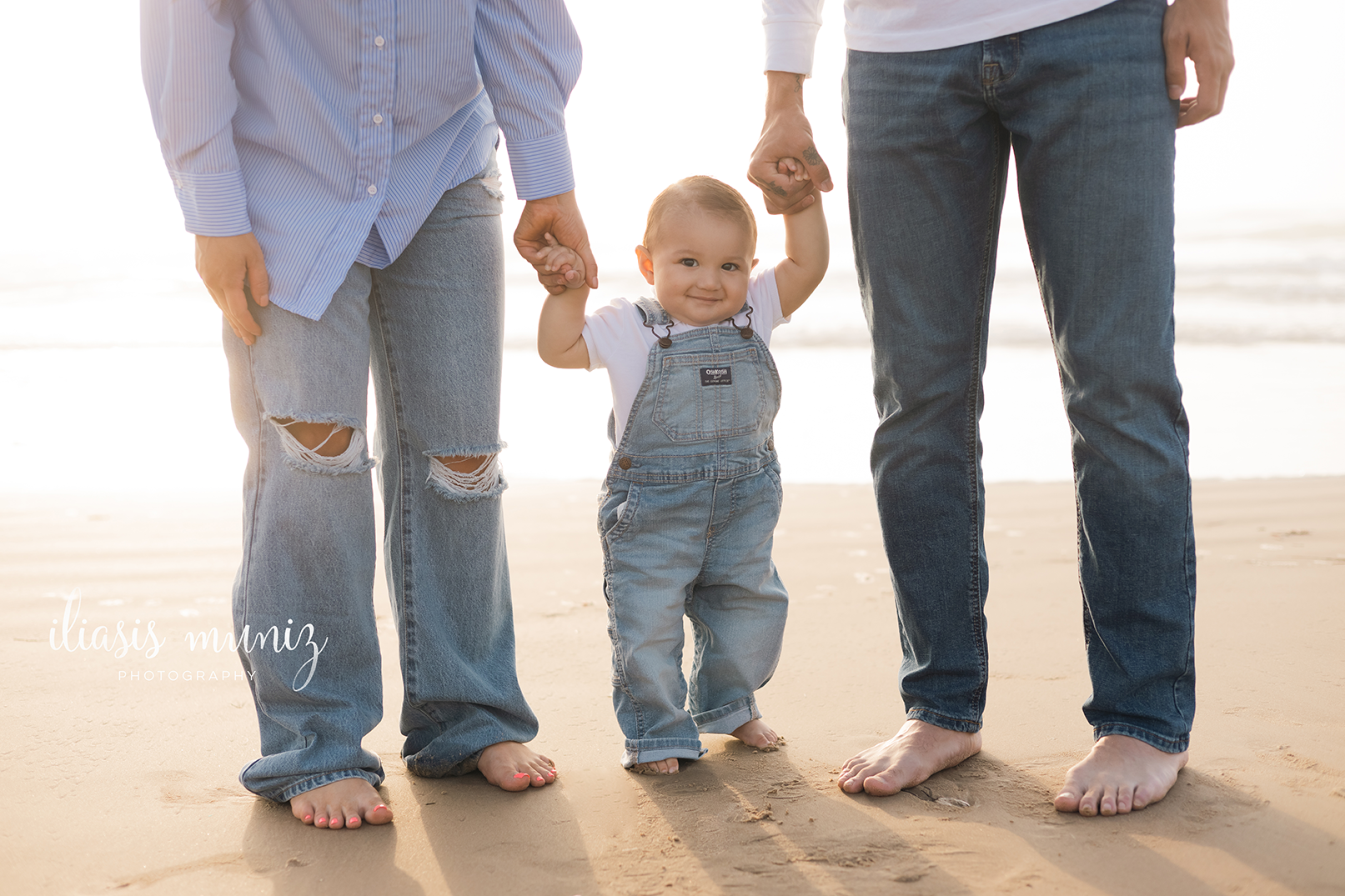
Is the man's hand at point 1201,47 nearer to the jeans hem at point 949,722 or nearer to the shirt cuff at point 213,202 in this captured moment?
the jeans hem at point 949,722

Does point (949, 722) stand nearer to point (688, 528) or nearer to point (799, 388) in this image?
point (688, 528)

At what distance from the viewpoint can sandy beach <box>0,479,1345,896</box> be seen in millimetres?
1600

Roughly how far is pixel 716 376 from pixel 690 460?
0.55 ft

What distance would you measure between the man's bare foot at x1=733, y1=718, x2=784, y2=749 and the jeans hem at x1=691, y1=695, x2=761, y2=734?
0.05 feet

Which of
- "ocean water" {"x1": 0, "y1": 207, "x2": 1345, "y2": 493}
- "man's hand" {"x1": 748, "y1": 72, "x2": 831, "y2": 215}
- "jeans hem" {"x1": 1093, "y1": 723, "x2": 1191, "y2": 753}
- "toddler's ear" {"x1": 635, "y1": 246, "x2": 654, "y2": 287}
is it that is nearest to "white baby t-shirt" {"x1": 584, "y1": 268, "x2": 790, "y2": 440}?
"toddler's ear" {"x1": 635, "y1": 246, "x2": 654, "y2": 287}

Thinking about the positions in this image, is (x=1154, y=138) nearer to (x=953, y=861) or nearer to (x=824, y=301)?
(x=953, y=861)

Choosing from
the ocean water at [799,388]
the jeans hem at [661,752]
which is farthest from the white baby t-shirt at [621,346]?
the ocean water at [799,388]

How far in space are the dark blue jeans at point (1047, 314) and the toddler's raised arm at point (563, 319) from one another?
1.73 feet

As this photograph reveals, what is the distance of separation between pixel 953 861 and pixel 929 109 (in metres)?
1.22

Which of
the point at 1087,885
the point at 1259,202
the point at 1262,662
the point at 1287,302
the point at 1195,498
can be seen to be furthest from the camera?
the point at 1259,202

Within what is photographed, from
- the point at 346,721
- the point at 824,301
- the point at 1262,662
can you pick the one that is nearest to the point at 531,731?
the point at 346,721

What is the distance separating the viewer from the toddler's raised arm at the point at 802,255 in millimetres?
2115

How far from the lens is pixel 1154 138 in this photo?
1752 mm

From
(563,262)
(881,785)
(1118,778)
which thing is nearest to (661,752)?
(881,785)
